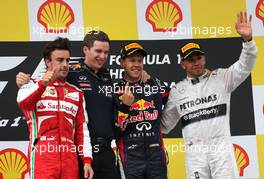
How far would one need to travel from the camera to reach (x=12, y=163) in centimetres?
365

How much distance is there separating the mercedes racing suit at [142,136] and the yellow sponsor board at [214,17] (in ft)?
3.52

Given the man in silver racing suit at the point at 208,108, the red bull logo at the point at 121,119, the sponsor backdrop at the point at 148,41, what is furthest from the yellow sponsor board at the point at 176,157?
the red bull logo at the point at 121,119

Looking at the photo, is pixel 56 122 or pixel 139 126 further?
pixel 139 126

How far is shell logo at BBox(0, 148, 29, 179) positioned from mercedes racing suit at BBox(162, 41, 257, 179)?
1.38 m

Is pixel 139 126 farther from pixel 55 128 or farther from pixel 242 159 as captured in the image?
pixel 242 159

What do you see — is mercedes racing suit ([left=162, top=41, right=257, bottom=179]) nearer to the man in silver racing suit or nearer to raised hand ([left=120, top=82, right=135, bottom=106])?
the man in silver racing suit

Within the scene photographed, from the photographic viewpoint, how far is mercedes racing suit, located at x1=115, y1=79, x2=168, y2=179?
280 centimetres

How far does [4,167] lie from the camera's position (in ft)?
12.0

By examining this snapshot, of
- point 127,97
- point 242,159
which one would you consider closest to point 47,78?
point 127,97

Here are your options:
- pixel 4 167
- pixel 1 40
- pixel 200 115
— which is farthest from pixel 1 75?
pixel 200 115

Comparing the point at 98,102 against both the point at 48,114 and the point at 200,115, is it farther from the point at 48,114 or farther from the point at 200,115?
the point at 200,115

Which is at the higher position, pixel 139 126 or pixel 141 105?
pixel 141 105

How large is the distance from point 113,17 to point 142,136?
134 centimetres

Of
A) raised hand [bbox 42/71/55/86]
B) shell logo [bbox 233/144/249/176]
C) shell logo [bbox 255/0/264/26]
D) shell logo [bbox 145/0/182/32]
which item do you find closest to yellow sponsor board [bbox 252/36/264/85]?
shell logo [bbox 255/0/264/26]
